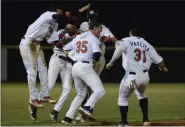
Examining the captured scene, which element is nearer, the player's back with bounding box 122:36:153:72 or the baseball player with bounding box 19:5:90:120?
the player's back with bounding box 122:36:153:72

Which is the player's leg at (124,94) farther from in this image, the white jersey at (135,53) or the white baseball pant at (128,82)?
the white jersey at (135,53)

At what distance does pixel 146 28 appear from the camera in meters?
23.8

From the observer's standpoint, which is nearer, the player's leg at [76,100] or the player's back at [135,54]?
the player's back at [135,54]

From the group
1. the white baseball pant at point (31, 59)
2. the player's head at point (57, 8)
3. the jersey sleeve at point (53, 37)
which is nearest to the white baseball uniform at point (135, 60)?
the player's head at point (57, 8)

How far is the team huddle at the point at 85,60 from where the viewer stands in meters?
8.28

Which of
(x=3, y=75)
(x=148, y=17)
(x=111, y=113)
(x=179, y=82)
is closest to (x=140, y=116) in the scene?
(x=111, y=113)

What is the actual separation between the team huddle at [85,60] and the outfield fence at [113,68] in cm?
1072

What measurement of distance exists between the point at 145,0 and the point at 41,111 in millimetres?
13680

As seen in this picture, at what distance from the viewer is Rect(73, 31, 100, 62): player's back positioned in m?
8.32

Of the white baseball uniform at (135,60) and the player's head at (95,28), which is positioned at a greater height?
the player's head at (95,28)

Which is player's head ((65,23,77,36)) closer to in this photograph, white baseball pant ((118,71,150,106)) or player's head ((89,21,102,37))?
player's head ((89,21,102,37))

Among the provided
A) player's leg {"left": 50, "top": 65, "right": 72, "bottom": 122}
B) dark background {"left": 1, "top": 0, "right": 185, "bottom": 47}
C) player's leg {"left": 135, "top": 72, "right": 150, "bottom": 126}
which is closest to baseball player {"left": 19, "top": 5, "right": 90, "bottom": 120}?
player's leg {"left": 50, "top": 65, "right": 72, "bottom": 122}

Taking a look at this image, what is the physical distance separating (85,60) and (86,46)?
23 centimetres

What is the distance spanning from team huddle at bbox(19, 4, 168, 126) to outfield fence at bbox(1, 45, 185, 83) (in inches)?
422
